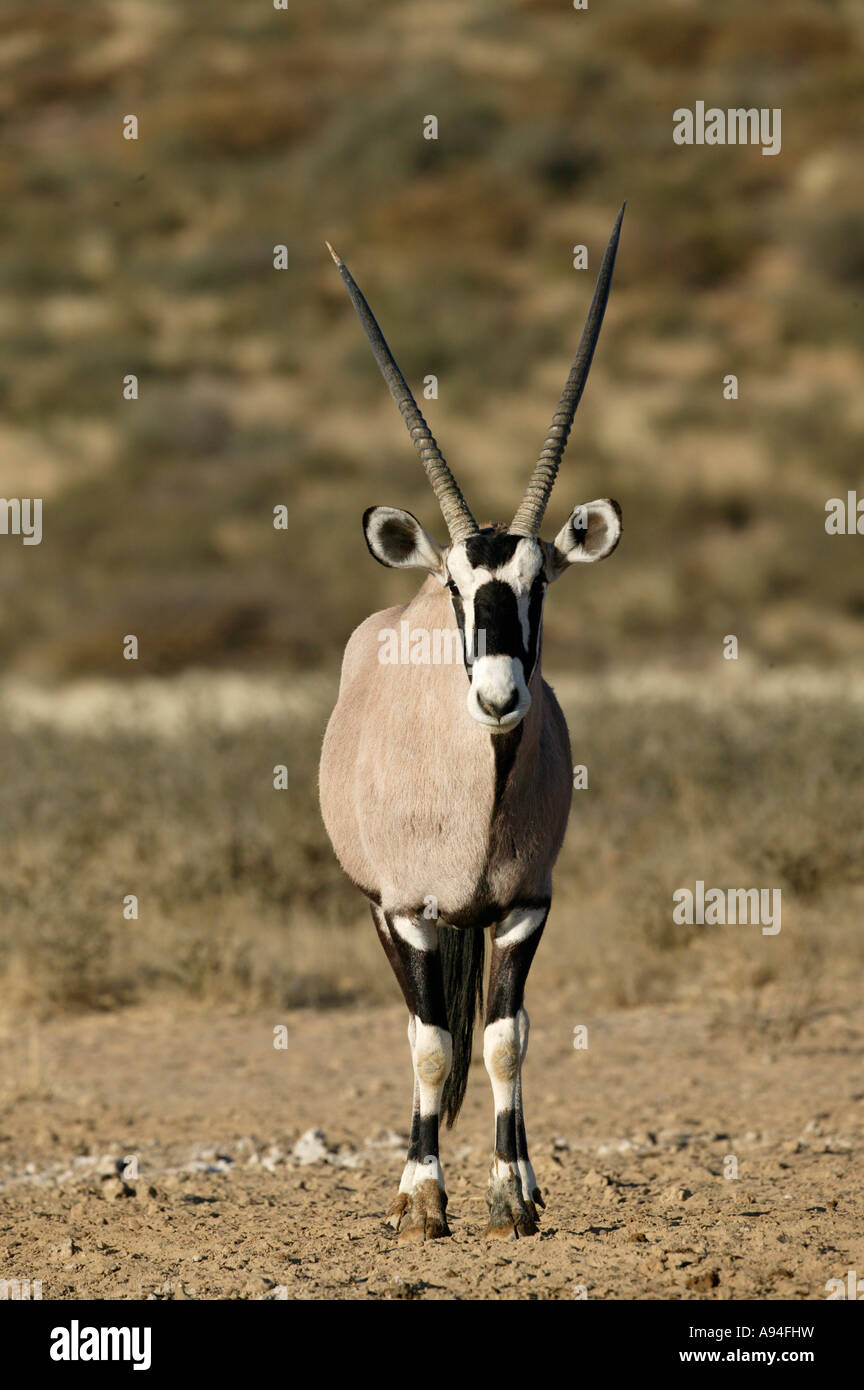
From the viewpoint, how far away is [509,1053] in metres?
5.07

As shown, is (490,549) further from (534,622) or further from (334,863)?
(334,863)

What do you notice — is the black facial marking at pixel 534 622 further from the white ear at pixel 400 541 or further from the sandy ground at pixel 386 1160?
the sandy ground at pixel 386 1160

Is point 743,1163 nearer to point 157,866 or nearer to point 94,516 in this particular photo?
point 157,866

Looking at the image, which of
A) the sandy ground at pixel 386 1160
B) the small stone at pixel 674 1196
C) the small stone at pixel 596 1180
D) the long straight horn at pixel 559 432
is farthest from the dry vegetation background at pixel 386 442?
the long straight horn at pixel 559 432

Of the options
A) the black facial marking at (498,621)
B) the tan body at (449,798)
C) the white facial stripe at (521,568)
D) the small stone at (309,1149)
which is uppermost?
the white facial stripe at (521,568)

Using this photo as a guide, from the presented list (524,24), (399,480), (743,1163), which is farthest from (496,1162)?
Answer: (524,24)

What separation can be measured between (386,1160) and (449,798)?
6.43ft

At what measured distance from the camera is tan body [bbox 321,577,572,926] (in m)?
4.92

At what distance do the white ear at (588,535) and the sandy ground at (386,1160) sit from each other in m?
1.94

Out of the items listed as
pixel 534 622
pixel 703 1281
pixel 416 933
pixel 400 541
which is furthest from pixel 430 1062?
pixel 400 541

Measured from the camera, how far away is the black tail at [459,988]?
571 centimetres

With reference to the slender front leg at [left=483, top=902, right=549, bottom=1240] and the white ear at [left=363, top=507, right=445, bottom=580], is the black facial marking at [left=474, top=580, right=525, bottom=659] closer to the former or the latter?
the white ear at [left=363, top=507, right=445, bottom=580]

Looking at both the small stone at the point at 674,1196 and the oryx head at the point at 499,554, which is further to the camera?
the small stone at the point at 674,1196

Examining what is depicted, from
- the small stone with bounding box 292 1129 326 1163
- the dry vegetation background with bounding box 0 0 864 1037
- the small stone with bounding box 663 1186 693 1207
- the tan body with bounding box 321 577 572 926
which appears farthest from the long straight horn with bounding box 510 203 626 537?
the dry vegetation background with bounding box 0 0 864 1037
